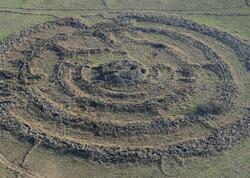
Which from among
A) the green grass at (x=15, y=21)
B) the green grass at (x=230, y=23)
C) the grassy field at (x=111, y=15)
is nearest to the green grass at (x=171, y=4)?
the grassy field at (x=111, y=15)

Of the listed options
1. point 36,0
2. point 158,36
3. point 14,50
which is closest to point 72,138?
point 14,50

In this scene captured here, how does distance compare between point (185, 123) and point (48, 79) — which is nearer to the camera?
point (185, 123)

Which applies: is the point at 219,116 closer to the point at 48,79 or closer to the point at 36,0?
the point at 48,79

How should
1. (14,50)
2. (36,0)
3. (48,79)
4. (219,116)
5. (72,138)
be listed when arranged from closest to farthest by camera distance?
(72,138), (219,116), (48,79), (14,50), (36,0)

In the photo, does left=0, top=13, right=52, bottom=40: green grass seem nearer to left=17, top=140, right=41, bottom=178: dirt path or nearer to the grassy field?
the grassy field

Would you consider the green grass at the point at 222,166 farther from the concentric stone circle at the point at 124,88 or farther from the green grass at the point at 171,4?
the green grass at the point at 171,4

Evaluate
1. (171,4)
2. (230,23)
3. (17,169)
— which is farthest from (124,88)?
(171,4)

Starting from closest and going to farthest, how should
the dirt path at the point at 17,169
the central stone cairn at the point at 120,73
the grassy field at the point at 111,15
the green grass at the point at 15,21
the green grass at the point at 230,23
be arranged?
the dirt path at the point at 17,169, the grassy field at the point at 111,15, the central stone cairn at the point at 120,73, the green grass at the point at 15,21, the green grass at the point at 230,23
